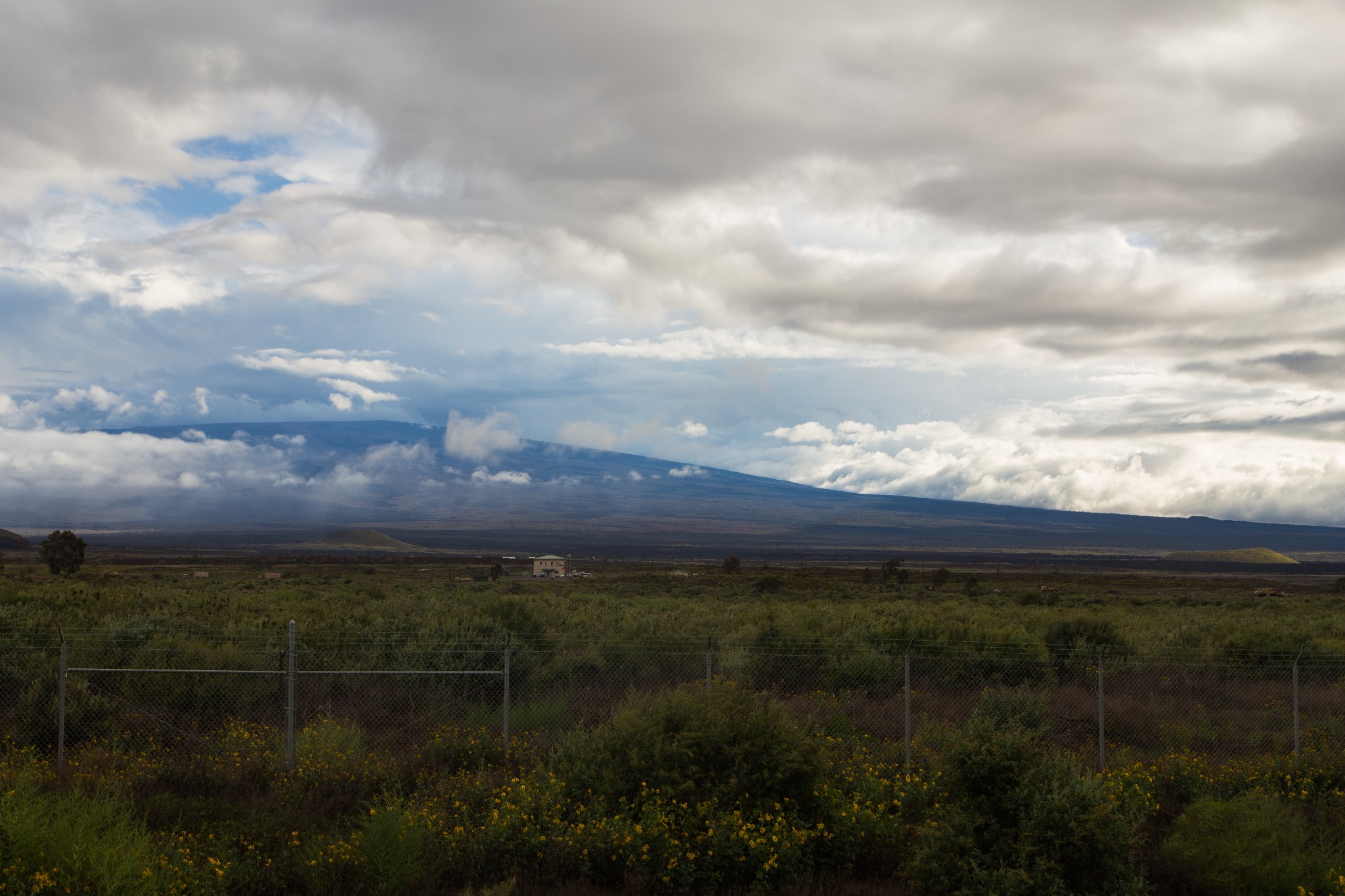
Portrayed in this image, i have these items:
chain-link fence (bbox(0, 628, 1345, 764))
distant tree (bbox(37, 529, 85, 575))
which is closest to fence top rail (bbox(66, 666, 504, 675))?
chain-link fence (bbox(0, 628, 1345, 764))

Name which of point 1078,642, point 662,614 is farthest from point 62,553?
point 1078,642

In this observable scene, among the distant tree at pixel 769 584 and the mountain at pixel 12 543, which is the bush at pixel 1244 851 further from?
the mountain at pixel 12 543

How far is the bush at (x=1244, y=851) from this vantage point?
28.1 ft

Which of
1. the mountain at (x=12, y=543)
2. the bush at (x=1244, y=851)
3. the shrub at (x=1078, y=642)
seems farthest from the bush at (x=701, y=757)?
the mountain at (x=12, y=543)

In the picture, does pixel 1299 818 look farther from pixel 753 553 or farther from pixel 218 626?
pixel 753 553

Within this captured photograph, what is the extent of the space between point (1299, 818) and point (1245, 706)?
27.2 ft

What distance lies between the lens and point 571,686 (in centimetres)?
1612

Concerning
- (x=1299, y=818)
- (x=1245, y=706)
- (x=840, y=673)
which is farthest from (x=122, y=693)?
(x=1245, y=706)

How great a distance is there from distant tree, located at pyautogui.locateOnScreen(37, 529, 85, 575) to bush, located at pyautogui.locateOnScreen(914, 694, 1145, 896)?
61.7m

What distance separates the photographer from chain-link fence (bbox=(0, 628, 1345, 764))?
520 inches

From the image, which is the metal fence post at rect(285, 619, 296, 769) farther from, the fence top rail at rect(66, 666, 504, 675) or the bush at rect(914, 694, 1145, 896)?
the bush at rect(914, 694, 1145, 896)

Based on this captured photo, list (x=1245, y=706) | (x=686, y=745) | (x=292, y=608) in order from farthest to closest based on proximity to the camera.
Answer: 1. (x=292, y=608)
2. (x=1245, y=706)
3. (x=686, y=745)

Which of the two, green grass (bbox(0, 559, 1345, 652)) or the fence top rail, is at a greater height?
the fence top rail

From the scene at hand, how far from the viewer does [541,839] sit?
9133mm
